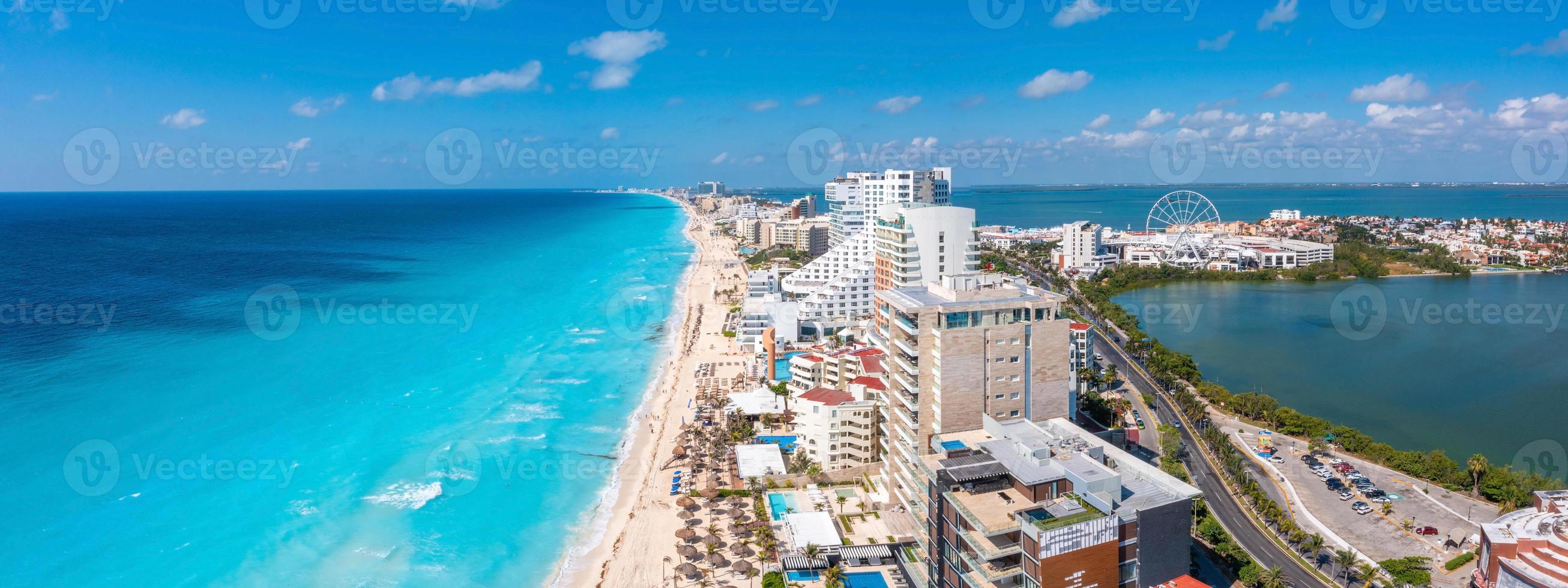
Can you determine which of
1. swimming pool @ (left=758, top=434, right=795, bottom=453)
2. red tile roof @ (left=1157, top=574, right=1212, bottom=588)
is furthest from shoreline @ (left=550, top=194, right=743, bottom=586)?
red tile roof @ (left=1157, top=574, right=1212, bottom=588)

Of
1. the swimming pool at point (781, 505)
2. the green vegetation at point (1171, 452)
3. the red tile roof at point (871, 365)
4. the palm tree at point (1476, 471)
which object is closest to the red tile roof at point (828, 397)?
the red tile roof at point (871, 365)

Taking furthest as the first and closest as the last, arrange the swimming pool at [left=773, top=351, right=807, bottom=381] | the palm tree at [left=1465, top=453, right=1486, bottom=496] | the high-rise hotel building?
the swimming pool at [left=773, top=351, right=807, bottom=381] < the palm tree at [left=1465, top=453, right=1486, bottom=496] < the high-rise hotel building

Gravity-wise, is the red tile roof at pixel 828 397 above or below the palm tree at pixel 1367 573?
above

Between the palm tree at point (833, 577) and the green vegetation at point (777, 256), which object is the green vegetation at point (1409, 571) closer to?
the palm tree at point (833, 577)

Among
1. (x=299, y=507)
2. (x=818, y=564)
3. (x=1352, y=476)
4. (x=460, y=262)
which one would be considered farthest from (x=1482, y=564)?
(x=460, y=262)

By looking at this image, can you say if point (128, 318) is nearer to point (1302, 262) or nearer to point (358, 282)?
point (358, 282)

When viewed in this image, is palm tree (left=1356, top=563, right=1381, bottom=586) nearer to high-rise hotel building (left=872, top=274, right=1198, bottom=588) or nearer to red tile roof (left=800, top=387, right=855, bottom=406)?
high-rise hotel building (left=872, top=274, right=1198, bottom=588)
